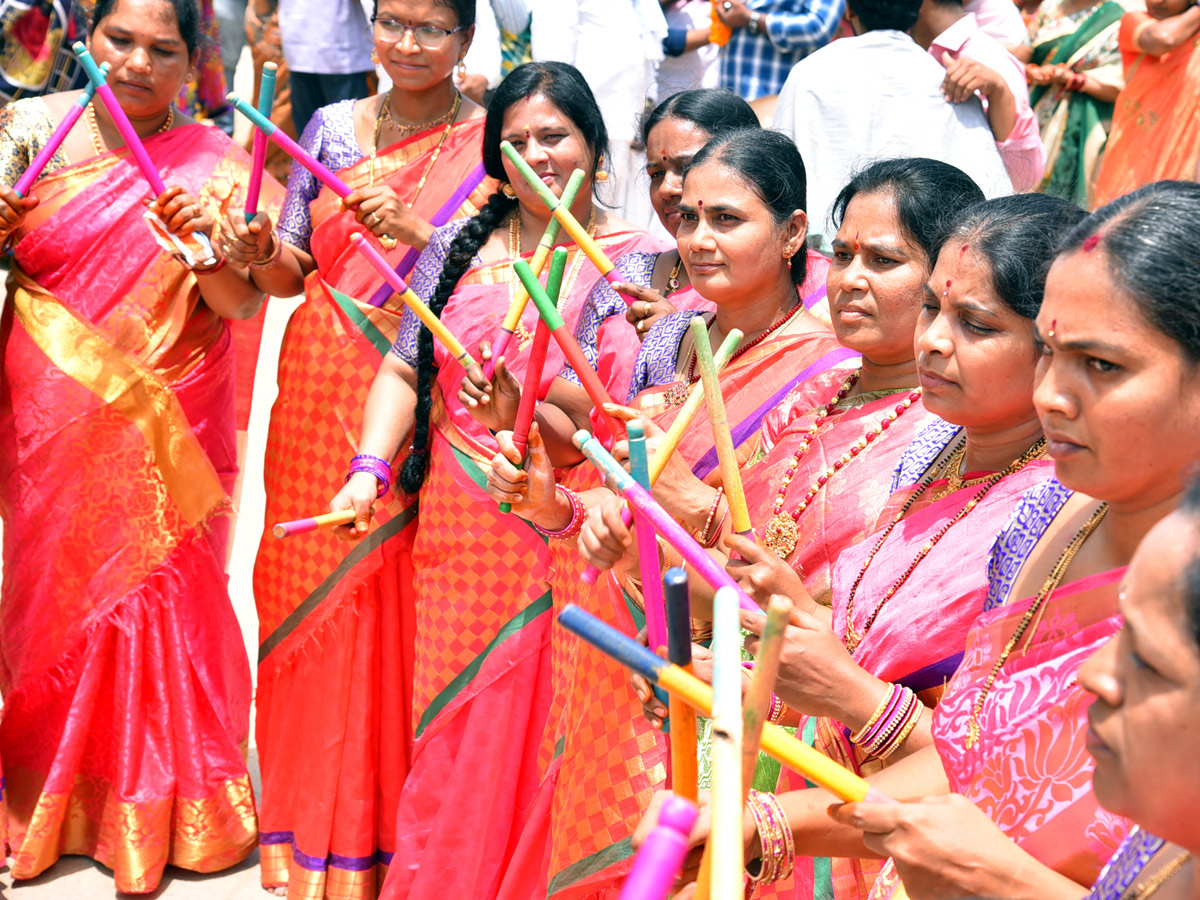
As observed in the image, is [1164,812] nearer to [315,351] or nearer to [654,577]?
[654,577]

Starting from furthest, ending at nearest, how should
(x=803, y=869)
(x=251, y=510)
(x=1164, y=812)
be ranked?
(x=251, y=510)
(x=803, y=869)
(x=1164, y=812)

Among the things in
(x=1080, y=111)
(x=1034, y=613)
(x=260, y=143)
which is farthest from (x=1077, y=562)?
(x=1080, y=111)

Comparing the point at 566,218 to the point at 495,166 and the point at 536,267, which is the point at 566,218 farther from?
the point at 495,166

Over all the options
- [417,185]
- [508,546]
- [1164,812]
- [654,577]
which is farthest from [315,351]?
[1164,812]

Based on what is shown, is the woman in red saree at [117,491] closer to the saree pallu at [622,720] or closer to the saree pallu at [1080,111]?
the saree pallu at [622,720]

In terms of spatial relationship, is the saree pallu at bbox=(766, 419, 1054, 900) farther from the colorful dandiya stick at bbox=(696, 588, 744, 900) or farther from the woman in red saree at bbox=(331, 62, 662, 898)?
the woman in red saree at bbox=(331, 62, 662, 898)

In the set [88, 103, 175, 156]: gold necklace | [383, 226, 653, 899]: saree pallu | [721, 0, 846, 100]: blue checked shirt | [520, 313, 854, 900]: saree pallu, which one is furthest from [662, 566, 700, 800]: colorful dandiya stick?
[721, 0, 846, 100]: blue checked shirt

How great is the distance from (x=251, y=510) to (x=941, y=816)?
475 centimetres

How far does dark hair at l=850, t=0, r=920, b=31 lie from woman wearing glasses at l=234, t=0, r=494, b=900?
3.75ft

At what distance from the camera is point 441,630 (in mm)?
2996

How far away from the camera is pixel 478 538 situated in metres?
Answer: 2.94

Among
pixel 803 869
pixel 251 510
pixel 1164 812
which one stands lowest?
pixel 251 510

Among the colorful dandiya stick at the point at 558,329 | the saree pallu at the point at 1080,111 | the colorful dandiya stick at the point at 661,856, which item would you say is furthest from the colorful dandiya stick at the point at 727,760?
the saree pallu at the point at 1080,111

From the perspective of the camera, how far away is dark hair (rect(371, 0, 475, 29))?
320 centimetres
